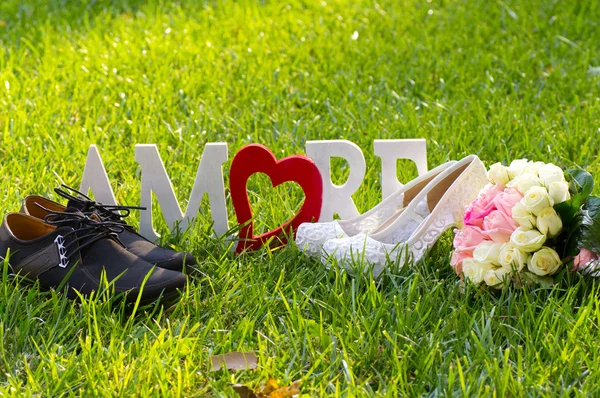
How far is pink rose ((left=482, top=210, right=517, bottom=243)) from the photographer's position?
1.92 meters

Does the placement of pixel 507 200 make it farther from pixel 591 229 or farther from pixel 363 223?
pixel 363 223

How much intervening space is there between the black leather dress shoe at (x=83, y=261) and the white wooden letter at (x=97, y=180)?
227mm

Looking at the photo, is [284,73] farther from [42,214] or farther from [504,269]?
[504,269]

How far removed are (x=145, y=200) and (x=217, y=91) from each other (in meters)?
1.44

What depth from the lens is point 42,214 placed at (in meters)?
2.13

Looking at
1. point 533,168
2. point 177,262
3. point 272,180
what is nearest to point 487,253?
point 533,168

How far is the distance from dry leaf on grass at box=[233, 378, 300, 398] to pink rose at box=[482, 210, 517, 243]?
677 millimetres

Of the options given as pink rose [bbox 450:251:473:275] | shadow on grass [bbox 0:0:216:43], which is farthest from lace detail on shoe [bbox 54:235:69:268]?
shadow on grass [bbox 0:0:216:43]

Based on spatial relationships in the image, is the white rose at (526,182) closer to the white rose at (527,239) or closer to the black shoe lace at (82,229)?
the white rose at (527,239)

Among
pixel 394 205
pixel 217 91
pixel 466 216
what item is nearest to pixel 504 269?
pixel 466 216

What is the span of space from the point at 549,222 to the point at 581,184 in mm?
168

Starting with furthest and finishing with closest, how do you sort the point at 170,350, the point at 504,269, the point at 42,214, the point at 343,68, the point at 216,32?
the point at 216,32 < the point at 343,68 < the point at 42,214 < the point at 504,269 < the point at 170,350

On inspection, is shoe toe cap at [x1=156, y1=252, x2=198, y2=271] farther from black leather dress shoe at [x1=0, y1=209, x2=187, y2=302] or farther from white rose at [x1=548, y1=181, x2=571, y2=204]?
white rose at [x1=548, y1=181, x2=571, y2=204]

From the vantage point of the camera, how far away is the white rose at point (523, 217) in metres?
1.88
